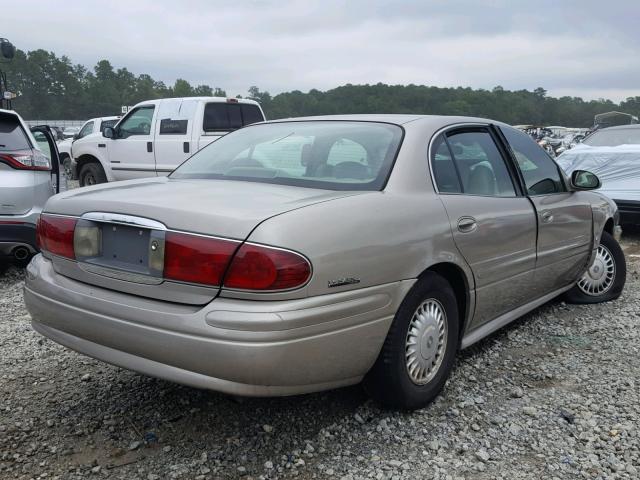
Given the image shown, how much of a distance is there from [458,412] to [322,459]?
0.78 metres

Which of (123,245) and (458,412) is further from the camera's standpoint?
(458,412)

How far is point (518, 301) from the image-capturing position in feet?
12.1

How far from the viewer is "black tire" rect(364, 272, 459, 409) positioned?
8.54ft

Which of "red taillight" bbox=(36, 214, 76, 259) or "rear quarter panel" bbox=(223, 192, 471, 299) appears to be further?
"red taillight" bbox=(36, 214, 76, 259)

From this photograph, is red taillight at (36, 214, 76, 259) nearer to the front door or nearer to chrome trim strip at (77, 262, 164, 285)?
chrome trim strip at (77, 262, 164, 285)

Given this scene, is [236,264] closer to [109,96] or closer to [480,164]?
[480,164]

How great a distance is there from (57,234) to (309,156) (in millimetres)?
1259

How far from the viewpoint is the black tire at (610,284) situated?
15.7 ft

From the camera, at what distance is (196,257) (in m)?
2.23

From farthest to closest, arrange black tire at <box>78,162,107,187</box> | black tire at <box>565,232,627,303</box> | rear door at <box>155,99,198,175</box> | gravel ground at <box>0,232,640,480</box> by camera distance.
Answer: black tire at <box>78,162,107,187</box>, rear door at <box>155,99,198,175</box>, black tire at <box>565,232,627,303</box>, gravel ground at <box>0,232,640,480</box>

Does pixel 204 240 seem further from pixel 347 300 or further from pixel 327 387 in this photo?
pixel 327 387

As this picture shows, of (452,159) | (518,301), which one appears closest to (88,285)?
(452,159)

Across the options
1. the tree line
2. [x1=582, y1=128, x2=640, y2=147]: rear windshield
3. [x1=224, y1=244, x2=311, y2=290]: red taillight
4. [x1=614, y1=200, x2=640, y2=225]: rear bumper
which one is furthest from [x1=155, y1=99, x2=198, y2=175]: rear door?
the tree line

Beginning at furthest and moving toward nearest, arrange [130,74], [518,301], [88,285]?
1. [130,74]
2. [518,301]
3. [88,285]
